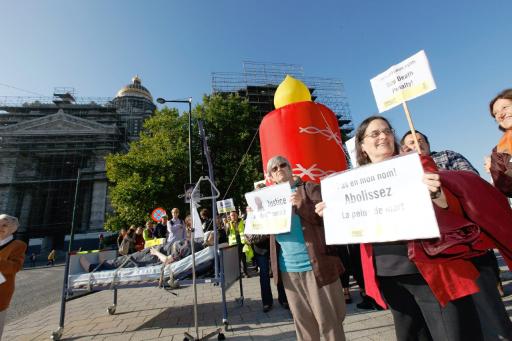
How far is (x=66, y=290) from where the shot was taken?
455cm

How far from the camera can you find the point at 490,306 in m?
1.62

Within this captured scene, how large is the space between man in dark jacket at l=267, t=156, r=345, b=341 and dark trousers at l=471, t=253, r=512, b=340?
90cm

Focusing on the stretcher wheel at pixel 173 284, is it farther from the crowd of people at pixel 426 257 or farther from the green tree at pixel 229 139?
the green tree at pixel 229 139

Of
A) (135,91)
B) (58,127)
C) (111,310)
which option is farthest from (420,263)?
(135,91)

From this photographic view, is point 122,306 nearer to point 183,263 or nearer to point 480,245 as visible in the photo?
point 183,263

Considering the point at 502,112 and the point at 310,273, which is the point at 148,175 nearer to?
the point at 310,273

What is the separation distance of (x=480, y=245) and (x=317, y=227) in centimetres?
109

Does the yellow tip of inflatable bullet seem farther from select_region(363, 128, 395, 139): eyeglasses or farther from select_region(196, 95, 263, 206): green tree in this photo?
select_region(196, 95, 263, 206): green tree

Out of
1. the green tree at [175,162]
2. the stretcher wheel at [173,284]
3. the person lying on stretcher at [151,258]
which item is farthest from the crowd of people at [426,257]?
the green tree at [175,162]

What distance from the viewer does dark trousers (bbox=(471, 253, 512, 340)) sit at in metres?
1.57

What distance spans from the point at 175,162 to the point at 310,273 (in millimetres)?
18613

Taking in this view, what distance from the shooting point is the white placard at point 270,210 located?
2359mm

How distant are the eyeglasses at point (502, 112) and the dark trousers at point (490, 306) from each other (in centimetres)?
115

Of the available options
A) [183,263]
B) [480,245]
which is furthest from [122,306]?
[480,245]
